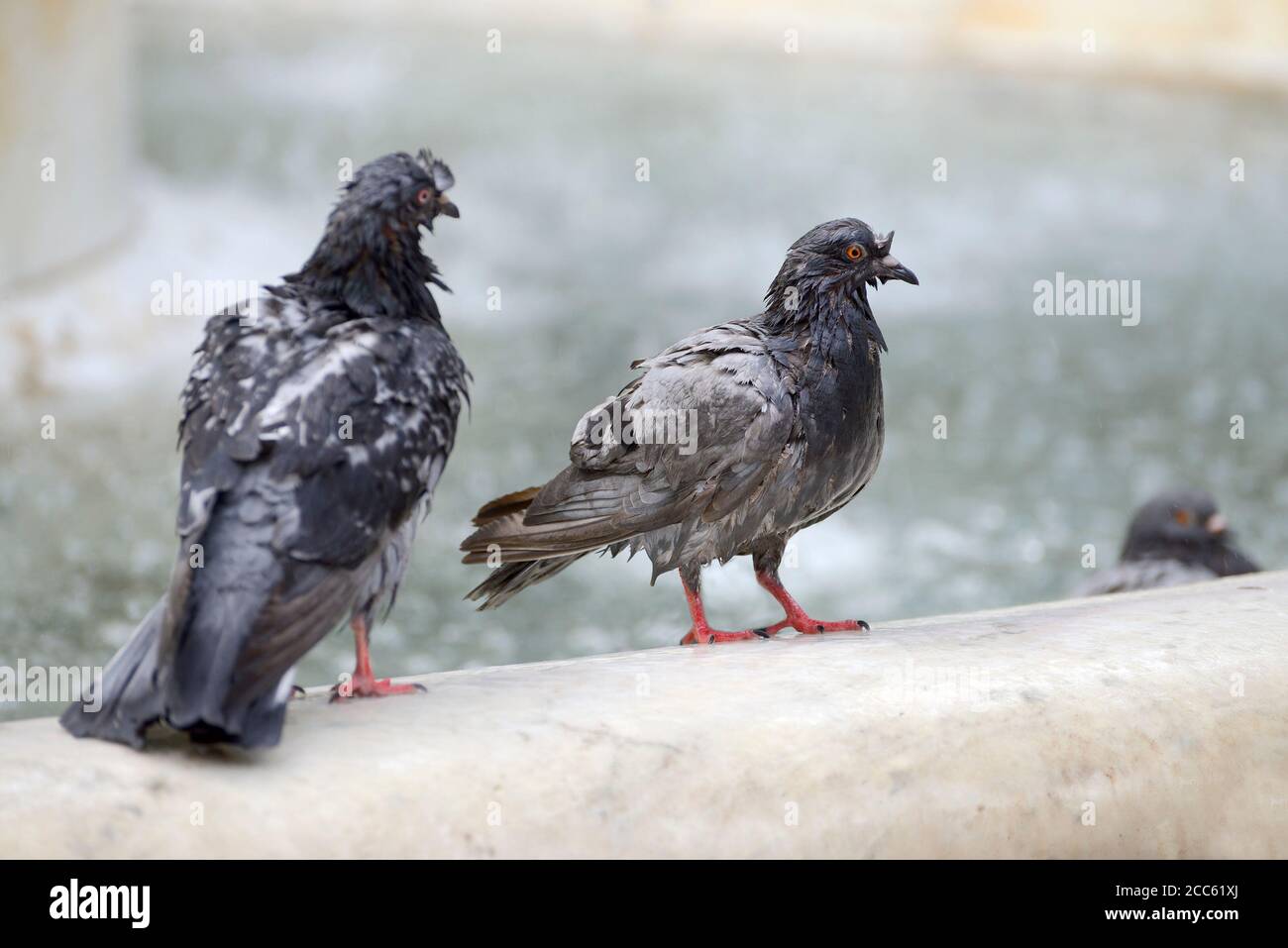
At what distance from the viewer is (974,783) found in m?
3.73

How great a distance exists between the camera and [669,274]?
1278cm

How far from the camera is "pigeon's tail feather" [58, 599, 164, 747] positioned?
330cm

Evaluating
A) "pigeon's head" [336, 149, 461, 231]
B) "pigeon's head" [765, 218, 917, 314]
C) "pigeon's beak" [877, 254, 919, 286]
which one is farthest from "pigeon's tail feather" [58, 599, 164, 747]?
"pigeon's beak" [877, 254, 919, 286]

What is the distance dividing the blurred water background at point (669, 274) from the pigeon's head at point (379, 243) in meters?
3.45

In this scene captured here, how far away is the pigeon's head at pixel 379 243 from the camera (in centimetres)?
A: 384

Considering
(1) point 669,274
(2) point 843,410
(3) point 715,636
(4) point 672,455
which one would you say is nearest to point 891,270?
(2) point 843,410

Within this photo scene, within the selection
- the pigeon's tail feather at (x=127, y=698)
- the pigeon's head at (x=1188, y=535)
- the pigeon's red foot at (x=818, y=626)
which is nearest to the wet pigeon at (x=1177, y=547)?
the pigeon's head at (x=1188, y=535)

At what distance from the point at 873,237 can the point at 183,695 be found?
2451 millimetres

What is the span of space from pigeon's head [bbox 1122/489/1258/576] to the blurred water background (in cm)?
159

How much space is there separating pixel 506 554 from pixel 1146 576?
352 centimetres

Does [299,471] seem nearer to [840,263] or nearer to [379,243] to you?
[379,243]

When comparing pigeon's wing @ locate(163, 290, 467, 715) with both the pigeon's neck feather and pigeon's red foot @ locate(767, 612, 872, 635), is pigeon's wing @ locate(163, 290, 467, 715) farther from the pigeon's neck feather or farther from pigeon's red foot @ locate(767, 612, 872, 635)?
pigeon's red foot @ locate(767, 612, 872, 635)
